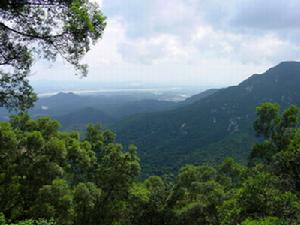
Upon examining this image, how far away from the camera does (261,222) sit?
15500 mm

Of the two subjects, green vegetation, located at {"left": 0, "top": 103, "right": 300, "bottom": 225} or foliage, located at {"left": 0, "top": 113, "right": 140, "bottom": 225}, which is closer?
green vegetation, located at {"left": 0, "top": 103, "right": 300, "bottom": 225}

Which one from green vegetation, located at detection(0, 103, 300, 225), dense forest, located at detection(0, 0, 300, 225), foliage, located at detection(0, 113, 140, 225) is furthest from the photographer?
foliage, located at detection(0, 113, 140, 225)

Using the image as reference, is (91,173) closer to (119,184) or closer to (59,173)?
(119,184)

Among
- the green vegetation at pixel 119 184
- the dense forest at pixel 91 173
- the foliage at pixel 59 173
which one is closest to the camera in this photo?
the dense forest at pixel 91 173

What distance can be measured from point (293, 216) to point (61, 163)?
48.0ft

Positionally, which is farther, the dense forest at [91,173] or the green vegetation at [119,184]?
the green vegetation at [119,184]

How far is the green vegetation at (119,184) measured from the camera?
1988cm

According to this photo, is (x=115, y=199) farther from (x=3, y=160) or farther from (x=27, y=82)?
(x=27, y=82)

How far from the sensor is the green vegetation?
19881 mm

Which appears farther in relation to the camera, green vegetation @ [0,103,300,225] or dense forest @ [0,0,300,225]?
green vegetation @ [0,103,300,225]

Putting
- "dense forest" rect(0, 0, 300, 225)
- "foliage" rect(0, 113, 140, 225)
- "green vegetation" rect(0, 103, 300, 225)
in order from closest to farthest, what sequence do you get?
"dense forest" rect(0, 0, 300, 225)
"green vegetation" rect(0, 103, 300, 225)
"foliage" rect(0, 113, 140, 225)

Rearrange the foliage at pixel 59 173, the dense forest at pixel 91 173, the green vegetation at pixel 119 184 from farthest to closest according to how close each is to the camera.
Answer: the foliage at pixel 59 173
the green vegetation at pixel 119 184
the dense forest at pixel 91 173

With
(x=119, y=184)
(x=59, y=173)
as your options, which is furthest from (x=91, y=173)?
(x=59, y=173)

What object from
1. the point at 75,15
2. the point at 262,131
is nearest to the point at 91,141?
the point at 262,131
